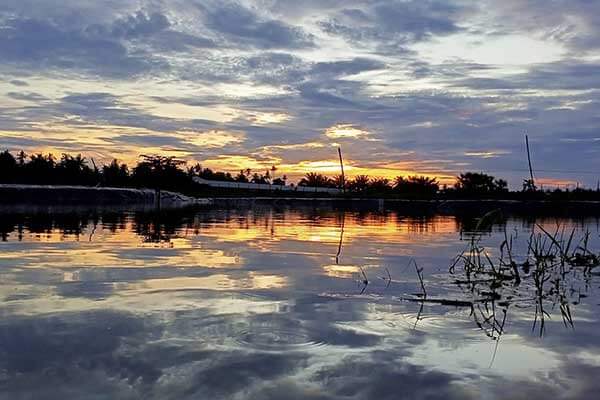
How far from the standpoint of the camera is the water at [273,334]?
335 cm

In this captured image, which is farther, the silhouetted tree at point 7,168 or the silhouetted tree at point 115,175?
the silhouetted tree at point 115,175

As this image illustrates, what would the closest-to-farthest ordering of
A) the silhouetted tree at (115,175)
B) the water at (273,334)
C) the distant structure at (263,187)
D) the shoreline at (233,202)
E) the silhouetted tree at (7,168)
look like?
the water at (273,334) → the shoreline at (233,202) → the silhouetted tree at (7,168) → the silhouetted tree at (115,175) → the distant structure at (263,187)

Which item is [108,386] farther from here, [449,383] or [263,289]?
[263,289]

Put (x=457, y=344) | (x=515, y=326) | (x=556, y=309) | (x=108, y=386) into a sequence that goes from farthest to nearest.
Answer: (x=556, y=309), (x=515, y=326), (x=457, y=344), (x=108, y=386)

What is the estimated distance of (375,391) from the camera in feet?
10.8

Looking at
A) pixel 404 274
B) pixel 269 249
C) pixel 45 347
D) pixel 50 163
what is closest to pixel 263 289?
pixel 404 274

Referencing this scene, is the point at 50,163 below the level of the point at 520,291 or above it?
above

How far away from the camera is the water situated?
335 centimetres

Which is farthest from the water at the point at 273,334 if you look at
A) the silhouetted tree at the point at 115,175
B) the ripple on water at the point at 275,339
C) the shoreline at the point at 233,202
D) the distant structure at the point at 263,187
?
the distant structure at the point at 263,187

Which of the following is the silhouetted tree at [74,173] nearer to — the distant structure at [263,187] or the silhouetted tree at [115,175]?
the silhouetted tree at [115,175]

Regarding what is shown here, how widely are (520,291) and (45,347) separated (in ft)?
15.1

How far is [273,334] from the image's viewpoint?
4.43m

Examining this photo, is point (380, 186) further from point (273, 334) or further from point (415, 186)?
point (273, 334)

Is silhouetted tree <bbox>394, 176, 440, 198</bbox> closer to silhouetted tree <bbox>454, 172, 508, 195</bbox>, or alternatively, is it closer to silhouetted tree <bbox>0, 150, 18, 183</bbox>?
silhouetted tree <bbox>454, 172, 508, 195</bbox>
